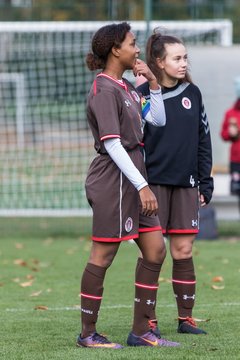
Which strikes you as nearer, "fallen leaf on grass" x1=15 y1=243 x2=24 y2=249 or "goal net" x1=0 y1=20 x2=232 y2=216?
"fallen leaf on grass" x1=15 y1=243 x2=24 y2=249

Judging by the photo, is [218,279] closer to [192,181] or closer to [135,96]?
[192,181]

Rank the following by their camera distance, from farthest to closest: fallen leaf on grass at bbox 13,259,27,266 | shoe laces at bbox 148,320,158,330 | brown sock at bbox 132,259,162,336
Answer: fallen leaf on grass at bbox 13,259,27,266, shoe laces at bbox 148,320,158,330, brown sock at bbox 132,259,162,336

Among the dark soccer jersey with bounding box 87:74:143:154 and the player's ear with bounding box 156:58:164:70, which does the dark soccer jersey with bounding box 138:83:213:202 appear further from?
the dark soccer jersey with bounding box 87:74:143:154

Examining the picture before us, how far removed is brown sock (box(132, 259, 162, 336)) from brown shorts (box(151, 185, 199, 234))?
1.73ft

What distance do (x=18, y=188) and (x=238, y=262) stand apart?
6.48 metres

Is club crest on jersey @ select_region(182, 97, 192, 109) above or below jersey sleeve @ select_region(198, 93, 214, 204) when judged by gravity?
above

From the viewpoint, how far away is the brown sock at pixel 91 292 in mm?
6754

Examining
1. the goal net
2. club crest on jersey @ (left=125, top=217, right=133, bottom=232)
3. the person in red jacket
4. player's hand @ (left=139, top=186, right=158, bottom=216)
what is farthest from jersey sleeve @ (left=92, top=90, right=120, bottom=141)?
the goal net

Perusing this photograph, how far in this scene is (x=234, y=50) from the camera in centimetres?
1584

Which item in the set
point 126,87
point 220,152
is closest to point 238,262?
point 220,152

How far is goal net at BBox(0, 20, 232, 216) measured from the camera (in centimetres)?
1634

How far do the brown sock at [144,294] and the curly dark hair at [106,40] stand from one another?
1291mm

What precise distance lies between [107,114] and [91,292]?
109 cm

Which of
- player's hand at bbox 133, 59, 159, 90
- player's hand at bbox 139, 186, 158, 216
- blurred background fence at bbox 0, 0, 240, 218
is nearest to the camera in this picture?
player's hand at bbox 139, 186, 158, 216
